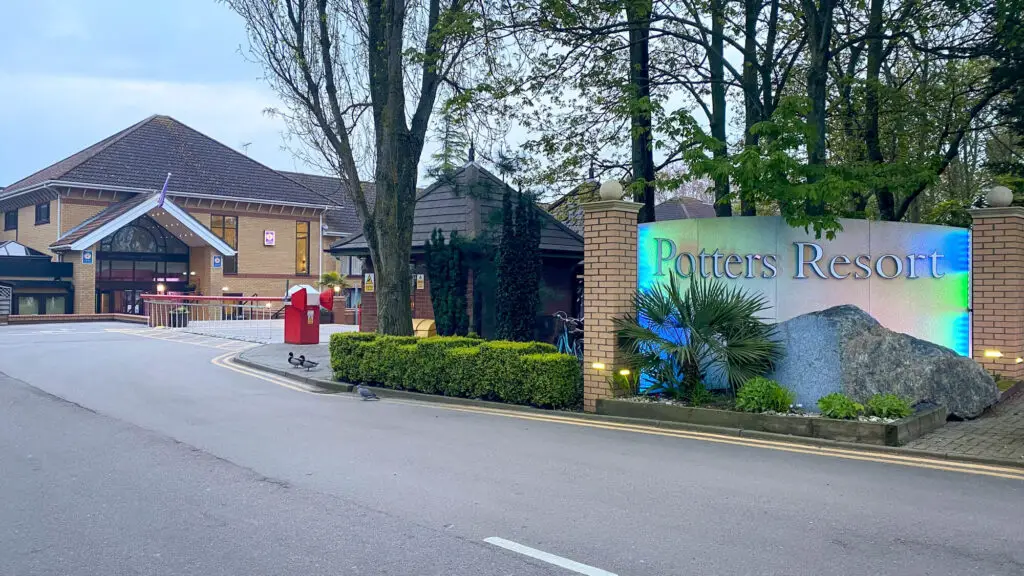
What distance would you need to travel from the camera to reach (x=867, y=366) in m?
10.0

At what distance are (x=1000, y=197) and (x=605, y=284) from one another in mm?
6517

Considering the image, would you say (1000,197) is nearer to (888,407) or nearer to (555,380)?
(888,407)

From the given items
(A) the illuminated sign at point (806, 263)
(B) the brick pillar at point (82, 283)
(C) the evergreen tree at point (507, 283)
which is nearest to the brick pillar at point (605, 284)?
(A) the illuminated sign at point (806, 263)

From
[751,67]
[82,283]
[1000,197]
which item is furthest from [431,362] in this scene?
[82,283]

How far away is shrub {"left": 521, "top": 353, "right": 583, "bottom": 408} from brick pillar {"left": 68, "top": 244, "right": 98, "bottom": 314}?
32.0 meters

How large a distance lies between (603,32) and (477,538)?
1132 cm

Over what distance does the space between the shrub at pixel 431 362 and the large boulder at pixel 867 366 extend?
5257 mm

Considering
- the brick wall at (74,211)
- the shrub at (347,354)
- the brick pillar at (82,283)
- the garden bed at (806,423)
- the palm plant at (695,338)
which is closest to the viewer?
the garden bed at (806,423)

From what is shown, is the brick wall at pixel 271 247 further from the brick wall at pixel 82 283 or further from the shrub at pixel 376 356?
the shrub at pixel 376 356

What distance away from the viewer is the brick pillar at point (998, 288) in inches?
491

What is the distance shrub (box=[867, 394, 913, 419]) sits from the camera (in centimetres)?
931

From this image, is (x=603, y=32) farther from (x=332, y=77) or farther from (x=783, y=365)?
(x=783, y=365)

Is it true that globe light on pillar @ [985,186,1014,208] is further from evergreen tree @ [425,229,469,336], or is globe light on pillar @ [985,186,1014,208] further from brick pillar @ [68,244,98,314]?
brick pillar @ [68,244,98,314]

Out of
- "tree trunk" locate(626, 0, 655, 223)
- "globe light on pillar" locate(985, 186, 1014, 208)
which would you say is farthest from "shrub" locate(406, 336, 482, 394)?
"globe light on pillar" locate(985, 186, 1014, 208)
